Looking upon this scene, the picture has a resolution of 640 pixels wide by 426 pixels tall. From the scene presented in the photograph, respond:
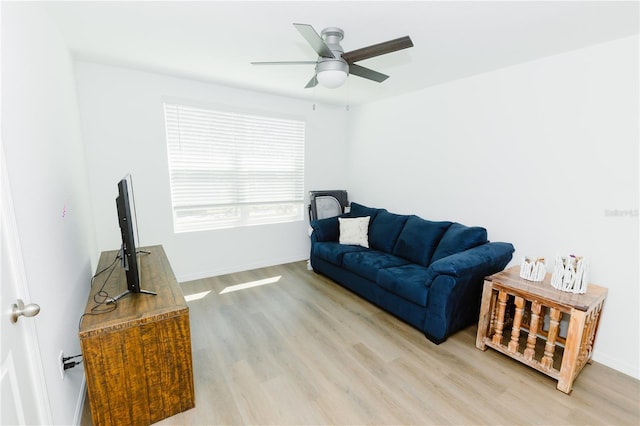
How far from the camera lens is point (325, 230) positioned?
12.9ft

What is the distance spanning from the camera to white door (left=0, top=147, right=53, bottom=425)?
0.92 meters

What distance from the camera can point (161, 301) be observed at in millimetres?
1725

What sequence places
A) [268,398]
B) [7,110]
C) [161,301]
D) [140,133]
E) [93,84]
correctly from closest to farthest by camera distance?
[7,110] < [161,301] < [268,398] < [93,84] < [140,133]

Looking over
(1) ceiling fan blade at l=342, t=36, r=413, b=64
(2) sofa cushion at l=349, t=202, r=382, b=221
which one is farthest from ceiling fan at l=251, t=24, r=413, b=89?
(2) sofa cushion at l=349, t=202, r=382, b=221

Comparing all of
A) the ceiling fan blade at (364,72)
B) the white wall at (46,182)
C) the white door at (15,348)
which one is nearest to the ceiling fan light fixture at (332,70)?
the ceiling fan blade at (364,72)

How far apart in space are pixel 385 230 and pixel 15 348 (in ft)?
10.6

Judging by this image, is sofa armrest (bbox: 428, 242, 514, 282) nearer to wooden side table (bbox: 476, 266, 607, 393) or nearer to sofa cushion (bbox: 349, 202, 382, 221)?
wooden side table (bbox: 476, 266, 607, 393)

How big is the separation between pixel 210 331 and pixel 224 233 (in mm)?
1528

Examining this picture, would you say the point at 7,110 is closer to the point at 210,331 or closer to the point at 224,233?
the point at 210,331

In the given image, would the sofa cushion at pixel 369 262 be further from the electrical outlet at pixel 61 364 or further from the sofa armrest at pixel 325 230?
the electrical outlet at pixel 61 364

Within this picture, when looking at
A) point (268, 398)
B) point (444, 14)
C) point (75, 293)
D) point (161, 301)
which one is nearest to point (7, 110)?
point (161, 301)

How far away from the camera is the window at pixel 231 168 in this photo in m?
3.42

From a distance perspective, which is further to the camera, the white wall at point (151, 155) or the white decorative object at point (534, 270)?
the white wall at point (151, 155)

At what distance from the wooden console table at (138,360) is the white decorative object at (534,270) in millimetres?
2532
